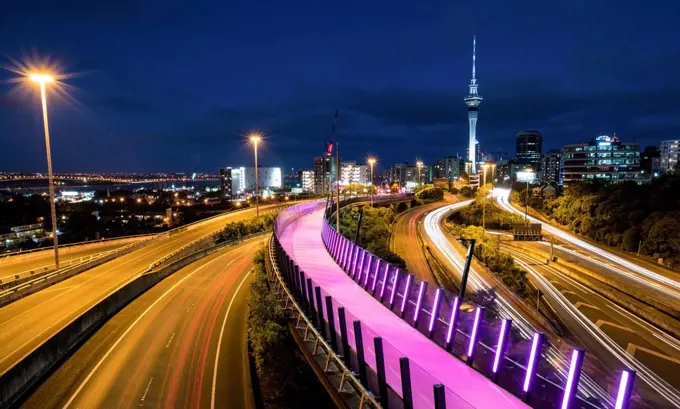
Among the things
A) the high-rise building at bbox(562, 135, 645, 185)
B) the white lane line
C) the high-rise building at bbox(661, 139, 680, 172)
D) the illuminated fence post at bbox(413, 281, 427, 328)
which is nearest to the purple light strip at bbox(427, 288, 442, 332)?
the illuminated fence post at bbox(413, 281, 427, 328)

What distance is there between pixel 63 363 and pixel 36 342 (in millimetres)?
1473

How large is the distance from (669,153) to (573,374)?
23515 cm

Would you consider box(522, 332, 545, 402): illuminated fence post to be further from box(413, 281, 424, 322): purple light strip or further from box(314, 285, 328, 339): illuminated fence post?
box(314, 285, 328, 339): illuminated fence post

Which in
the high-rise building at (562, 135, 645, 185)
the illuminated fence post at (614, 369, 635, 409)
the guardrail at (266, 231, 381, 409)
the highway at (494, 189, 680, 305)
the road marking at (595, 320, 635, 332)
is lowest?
the road marking at (595, 320, 635, 332)

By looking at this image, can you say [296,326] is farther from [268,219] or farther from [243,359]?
[268,219]

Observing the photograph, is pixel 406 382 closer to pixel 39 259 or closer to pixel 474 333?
pixel 474 333

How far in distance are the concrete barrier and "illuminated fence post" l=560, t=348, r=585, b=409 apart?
15839 millimetres

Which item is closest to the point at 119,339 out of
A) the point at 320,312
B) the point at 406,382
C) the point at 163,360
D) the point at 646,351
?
the point at 163,360

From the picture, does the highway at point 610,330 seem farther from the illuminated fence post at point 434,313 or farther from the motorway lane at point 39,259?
the motorway lane at point 39,259

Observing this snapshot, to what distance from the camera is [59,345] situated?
16.1 meters

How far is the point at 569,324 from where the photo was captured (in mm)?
30547

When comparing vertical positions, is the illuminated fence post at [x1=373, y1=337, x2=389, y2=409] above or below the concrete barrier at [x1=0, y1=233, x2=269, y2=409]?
above

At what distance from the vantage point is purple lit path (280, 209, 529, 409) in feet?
24.0

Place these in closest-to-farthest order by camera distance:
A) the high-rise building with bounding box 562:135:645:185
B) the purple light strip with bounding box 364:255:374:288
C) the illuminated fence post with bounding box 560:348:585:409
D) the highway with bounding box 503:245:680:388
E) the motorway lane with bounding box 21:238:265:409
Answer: the illuminated fence post with bounding box 560:348:585:409
the motorway lane with bounding box 21:238:265:409
the purple light strip with bounding box 364:255:374:288
the highway with bounding box 503:245:680:388
the high-rise building with bounding box 562:135:645:185
